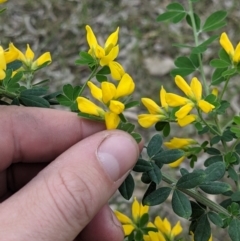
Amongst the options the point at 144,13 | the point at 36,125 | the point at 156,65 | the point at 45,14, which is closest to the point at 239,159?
the point at 36,125

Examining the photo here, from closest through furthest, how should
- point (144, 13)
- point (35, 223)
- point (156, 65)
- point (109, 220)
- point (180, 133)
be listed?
point (35, 223) → point (109, 220) → point (180, 133) → point (156, 65) → point (144, 13)

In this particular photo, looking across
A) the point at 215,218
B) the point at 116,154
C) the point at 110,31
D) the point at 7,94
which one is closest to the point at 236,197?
the point at 215,218

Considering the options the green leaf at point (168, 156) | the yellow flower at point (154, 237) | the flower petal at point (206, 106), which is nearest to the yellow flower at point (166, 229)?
the yellow flower at point (154, 237)

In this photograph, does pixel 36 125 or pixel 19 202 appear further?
pixel 36 125

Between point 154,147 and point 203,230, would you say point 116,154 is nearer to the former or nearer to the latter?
point 154,147

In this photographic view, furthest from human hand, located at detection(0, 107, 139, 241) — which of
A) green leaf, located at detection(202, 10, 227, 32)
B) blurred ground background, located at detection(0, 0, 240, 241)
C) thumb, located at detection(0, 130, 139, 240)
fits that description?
blurred ground background, located at detection(0, 0, 240, 241)

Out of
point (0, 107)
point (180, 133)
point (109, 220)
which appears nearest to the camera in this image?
point (0, 107)

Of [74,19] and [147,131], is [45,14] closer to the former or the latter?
[74,19]
